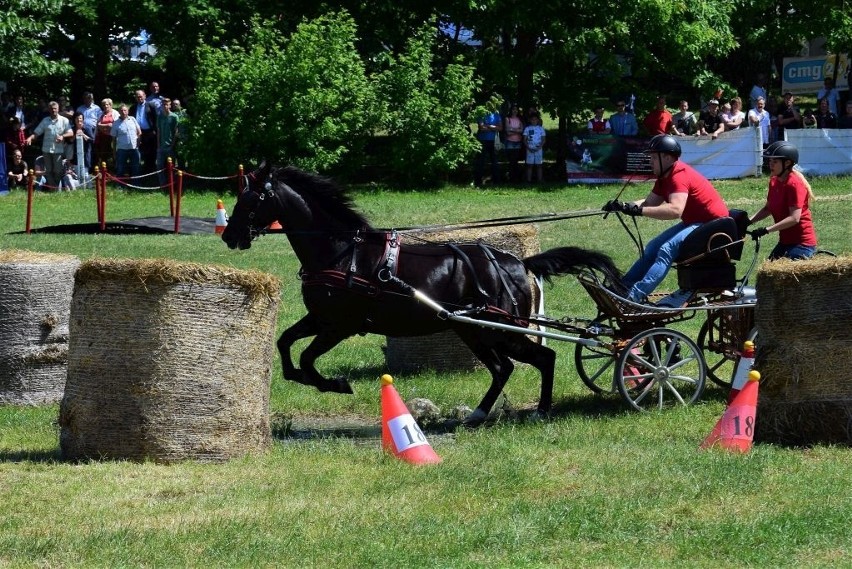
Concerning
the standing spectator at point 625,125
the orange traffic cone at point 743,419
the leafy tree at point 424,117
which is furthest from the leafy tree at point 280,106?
the orange traffic cone at point 743,419

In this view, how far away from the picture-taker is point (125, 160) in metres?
29.5

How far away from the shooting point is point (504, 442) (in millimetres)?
9500

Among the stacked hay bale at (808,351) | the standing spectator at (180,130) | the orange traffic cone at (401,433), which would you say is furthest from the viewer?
the standing spectator at (180,130)

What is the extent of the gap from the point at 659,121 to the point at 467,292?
20.0m

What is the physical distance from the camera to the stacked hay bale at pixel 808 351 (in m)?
9.17

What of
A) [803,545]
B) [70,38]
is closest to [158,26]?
[70,38]

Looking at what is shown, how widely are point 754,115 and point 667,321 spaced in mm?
18487

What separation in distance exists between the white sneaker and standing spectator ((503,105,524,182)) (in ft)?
64.0

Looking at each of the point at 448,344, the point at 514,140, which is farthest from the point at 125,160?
the point at 448,344

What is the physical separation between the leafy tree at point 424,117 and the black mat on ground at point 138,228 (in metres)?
7.56

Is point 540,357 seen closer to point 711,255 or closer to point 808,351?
point 711,255

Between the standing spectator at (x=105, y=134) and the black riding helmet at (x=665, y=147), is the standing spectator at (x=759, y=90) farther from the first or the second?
the black riding helmet at (x=665, y=147)

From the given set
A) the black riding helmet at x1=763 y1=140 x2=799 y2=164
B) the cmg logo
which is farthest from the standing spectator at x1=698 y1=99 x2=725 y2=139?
the black riding helmet at x1=763 y1=140 x2=799 y2=164

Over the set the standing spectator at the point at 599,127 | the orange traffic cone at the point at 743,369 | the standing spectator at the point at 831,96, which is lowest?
the orange traffic cone at the point at 743,369
